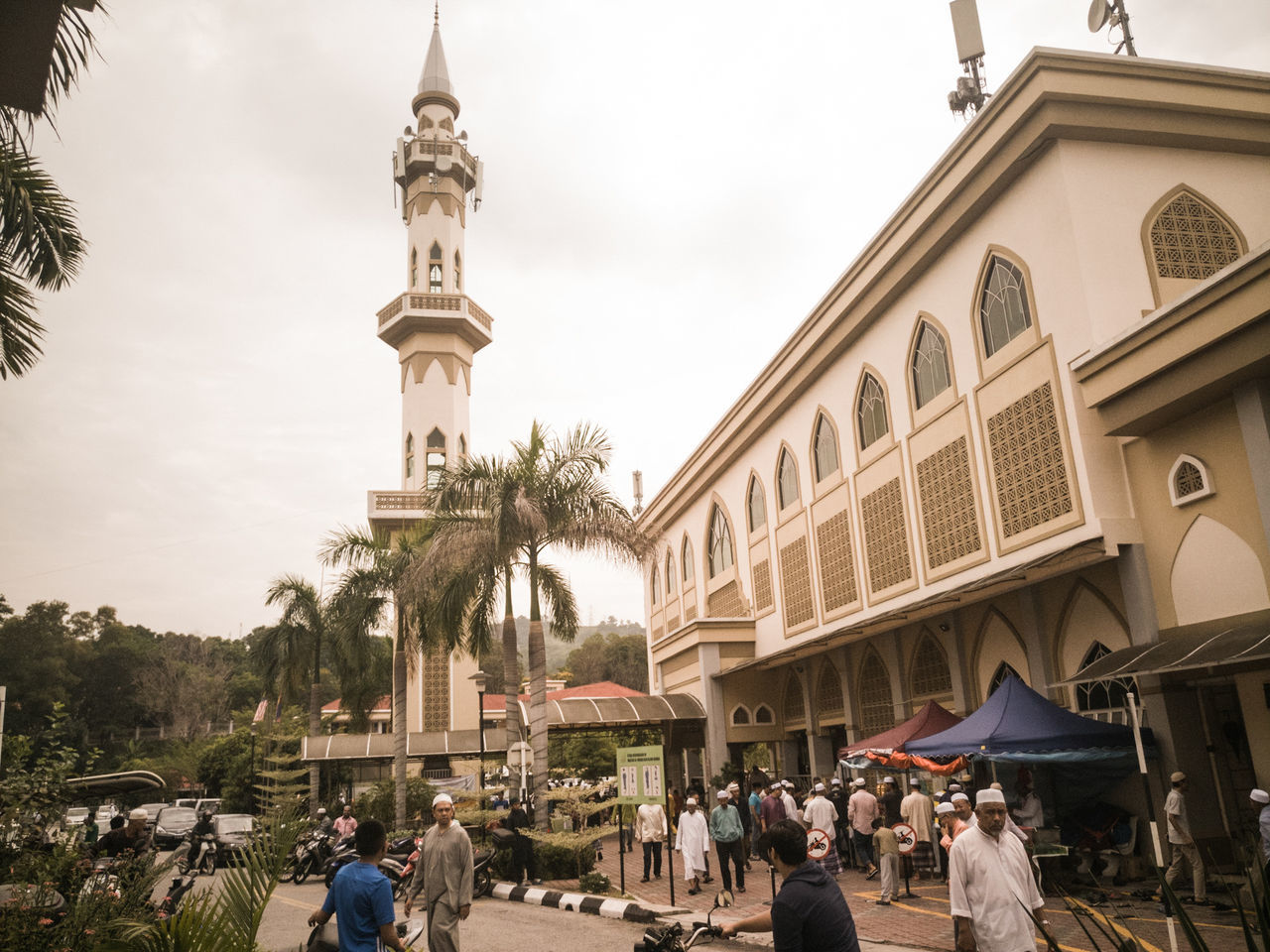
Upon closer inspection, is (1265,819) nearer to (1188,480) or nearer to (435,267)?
(1188,480)

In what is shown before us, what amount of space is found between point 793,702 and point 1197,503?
16006mm

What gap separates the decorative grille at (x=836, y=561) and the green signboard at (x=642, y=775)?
9147 mm

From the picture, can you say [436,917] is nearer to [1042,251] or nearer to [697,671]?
[1042,251]

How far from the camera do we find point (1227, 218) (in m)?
15.9

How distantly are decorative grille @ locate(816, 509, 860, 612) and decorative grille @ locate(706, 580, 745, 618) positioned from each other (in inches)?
231

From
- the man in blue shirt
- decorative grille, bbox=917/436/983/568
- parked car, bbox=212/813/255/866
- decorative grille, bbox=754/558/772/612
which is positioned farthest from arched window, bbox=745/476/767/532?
the man in blue shirt

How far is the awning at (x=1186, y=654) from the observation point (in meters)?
10.3

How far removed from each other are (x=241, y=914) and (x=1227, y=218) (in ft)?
57.3

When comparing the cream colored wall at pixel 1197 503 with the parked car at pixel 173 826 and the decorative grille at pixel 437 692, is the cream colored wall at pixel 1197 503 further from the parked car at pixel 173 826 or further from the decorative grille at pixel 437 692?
the decorative grille at pixel 437 692

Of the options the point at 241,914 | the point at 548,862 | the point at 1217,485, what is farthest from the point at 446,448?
the point at 241,914

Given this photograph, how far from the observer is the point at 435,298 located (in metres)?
40.3

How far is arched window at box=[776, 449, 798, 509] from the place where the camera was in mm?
25969

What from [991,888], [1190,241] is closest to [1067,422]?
[1190,241]

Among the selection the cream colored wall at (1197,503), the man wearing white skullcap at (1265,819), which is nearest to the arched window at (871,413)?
the cream colored wall at (1197,503)
